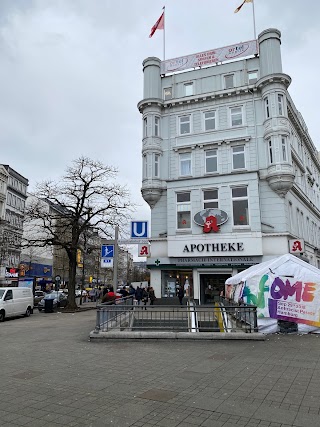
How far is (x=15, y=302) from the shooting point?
70.3 feet

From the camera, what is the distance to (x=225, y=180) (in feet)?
88.7

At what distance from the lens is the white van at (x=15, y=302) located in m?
20.2

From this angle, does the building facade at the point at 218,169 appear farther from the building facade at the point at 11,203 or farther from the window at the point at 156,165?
the building facade at the point at 11,203

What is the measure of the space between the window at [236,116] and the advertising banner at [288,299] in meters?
17.3

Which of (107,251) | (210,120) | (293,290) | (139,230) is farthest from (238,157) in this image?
(107,251)

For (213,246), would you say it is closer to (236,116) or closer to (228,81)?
(236,116)

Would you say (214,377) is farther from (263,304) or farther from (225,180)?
(225,180)

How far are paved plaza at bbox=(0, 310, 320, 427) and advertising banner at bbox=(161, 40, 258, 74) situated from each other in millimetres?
25420

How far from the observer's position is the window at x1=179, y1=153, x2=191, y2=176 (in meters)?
28.9

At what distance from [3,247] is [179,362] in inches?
1556

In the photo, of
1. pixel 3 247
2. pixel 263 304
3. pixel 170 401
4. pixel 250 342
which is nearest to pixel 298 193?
pixel 263 304

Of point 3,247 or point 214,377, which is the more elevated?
point 3,247

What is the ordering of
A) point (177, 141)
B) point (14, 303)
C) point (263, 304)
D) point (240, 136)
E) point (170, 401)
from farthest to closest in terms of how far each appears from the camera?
point (177, 141) < point (240, 136) < point (14, 303) < point (263, 304) < point (170, 401)

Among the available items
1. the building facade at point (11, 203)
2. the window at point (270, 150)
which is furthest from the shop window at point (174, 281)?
the building facade at point (11, 203)
